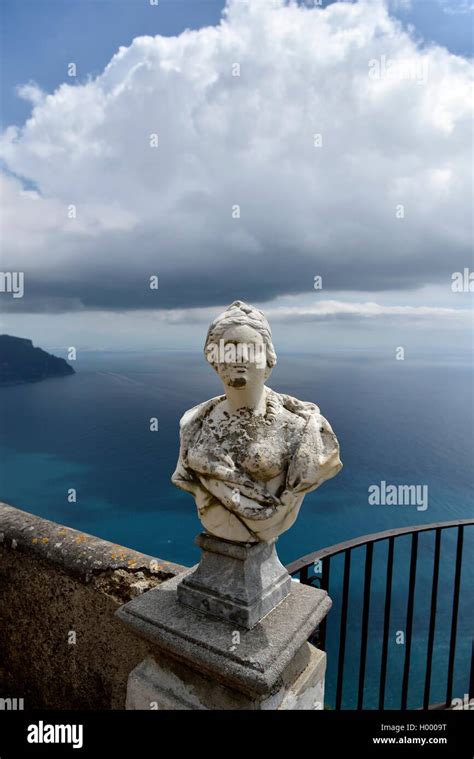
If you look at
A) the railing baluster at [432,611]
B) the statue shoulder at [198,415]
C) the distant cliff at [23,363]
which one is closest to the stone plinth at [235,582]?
the statue shoulder at [198,415]

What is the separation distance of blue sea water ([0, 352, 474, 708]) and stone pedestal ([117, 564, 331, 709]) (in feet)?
62.3

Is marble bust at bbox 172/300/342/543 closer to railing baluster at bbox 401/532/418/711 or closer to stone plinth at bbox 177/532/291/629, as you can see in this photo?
stone plinth at bbox 177/532/291/629

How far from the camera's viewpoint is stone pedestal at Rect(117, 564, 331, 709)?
183 centimetres

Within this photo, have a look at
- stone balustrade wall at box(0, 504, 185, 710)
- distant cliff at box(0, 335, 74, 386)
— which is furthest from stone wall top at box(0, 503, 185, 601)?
distant cliff at box(0, 335, 74, 386)

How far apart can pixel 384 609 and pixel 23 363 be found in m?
74.4

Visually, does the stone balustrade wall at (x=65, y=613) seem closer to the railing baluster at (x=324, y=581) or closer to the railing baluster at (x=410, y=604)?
the railing baluster at (x=324, y=581)

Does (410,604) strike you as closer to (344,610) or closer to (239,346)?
(344,610)

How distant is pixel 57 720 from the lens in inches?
97.4

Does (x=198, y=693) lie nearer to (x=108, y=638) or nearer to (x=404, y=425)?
(x=108, y=638)

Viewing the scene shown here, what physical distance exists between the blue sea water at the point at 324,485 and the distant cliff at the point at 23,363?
5.52 feet

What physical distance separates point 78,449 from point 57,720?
5722 centimetres

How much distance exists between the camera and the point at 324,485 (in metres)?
45.4

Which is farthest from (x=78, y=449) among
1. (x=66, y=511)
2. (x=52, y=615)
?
(x=52, y=615)

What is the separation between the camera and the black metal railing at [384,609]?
2.93 meters
